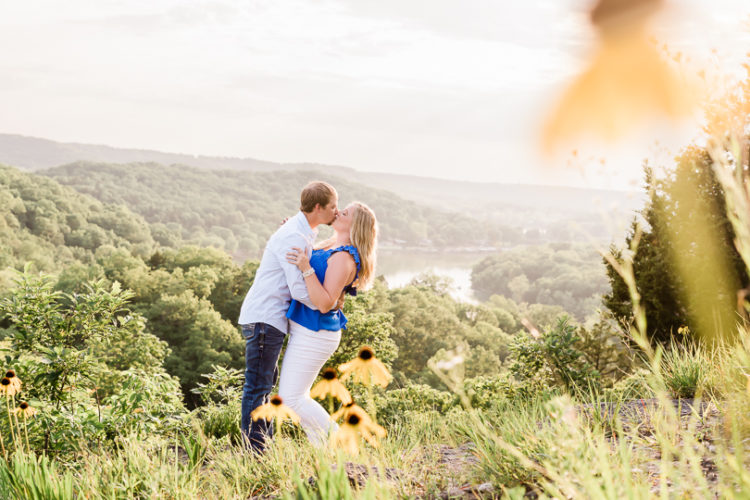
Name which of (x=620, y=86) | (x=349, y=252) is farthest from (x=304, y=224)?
(x=620, y=86)

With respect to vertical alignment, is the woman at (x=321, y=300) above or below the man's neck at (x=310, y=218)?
below

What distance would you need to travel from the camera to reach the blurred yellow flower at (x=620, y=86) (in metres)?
2.89

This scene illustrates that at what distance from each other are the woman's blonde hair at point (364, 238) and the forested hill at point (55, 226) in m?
47.1

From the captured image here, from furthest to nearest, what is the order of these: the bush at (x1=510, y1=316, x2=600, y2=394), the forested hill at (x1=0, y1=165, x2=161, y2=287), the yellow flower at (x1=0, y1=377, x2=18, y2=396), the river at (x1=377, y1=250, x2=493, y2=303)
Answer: the river at (x1=377, y1=250, x2=493, y2=303) < the forested hill at (x1=0, y1=165, x2=161, y2=287) < the bush at (x1=510, y1=316, x2=600, y2=394) < the yellow flower at (x1=0, y1=377, x2=18, y2=396)

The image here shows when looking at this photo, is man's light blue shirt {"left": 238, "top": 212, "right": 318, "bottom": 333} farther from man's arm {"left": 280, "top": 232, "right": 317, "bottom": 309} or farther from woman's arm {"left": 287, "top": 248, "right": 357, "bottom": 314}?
woman's arm {"left": 287, "top": 248, "right": 357, "bottom": 314}

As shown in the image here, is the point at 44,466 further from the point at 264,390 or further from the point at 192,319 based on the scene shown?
the point at 192,319

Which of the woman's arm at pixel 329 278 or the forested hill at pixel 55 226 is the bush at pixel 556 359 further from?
the forested hill at pixel 55 226

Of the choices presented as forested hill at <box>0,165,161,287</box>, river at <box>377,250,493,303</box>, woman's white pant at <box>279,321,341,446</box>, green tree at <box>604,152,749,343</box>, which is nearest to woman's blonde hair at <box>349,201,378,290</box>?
woman's white pant at <box>279,321,341,446</box>

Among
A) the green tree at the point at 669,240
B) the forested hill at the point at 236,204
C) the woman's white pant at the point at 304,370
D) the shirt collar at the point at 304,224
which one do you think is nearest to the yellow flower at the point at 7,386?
the woman's white pant at the point at 304,370

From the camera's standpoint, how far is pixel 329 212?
383cm

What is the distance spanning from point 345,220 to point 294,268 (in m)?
0.48

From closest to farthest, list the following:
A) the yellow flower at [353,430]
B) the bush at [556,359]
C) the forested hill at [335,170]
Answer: the yellow flower at [353,430] < the bush at [556,359] < the forested hill at [335,170]

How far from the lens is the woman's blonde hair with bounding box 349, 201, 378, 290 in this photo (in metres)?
3.69

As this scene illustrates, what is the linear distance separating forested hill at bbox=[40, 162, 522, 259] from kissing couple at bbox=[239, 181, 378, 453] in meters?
70.3
